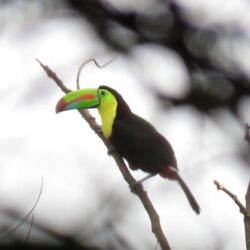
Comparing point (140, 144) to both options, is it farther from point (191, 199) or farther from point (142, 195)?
point (142, 195)

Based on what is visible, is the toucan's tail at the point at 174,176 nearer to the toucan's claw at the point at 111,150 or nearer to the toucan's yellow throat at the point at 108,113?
the toucan's claw at the point at 111,150

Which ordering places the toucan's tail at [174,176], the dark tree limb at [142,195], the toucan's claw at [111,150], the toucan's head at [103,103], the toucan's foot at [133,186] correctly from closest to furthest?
the dark tree limb at [142,195] → the toucan's foot at [133,186] → the toucan's tail at [174,176] → the toucan's claw at [111,150] → the toucan's head at [103,103]

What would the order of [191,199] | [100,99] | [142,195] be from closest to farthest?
1. [142,195]
2. [191,199]
3. [100,99]

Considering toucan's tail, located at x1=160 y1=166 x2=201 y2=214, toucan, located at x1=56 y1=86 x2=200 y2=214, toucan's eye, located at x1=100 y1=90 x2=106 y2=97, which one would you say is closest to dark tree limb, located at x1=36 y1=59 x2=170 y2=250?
toucan, located at x1=56 y1=86 x2=200 y2=214

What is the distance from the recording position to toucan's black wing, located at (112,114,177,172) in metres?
3.15

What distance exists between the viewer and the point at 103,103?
3791 millimetres

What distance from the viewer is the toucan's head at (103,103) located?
11.4 feet

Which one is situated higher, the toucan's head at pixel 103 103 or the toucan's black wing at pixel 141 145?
the toucan's head at pixel 103 103

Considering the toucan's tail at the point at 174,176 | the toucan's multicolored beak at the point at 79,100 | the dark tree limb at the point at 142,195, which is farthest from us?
the toucan's multicolored beak at the point at 79,100

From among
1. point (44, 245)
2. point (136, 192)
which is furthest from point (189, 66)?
point (44, 245)

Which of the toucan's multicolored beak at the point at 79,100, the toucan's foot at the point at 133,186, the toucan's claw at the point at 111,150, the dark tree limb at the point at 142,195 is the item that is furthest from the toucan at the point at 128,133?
the toucan's foot at the point at 133,186

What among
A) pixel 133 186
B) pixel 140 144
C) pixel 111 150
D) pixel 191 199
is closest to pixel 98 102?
pixel 140 144

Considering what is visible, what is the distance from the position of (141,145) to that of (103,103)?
522mm

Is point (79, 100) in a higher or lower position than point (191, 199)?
higher
